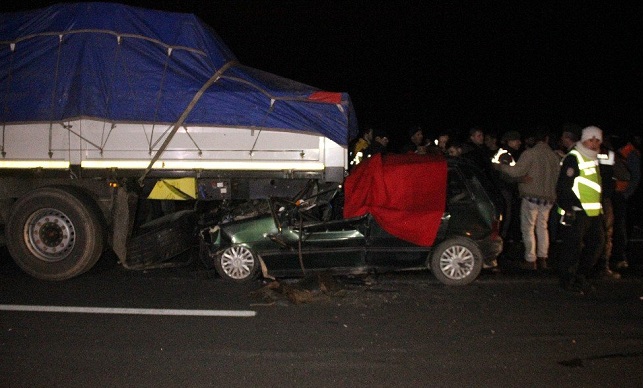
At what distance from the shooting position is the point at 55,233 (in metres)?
8.52

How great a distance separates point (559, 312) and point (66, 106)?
615 cm

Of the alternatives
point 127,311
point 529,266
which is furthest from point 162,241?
point 529,266

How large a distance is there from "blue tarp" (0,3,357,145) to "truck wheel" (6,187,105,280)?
1.02 m

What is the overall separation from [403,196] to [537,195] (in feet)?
7.18

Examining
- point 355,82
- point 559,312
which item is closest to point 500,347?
point 559,312

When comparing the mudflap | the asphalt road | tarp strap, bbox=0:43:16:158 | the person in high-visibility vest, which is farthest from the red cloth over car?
tarp strap, bbox=0:43:16:158

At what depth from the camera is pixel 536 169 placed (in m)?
9.20

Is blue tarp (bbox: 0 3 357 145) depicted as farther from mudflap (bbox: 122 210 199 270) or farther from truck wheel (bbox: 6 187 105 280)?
mudflap (bbox: 122 210 199 270)

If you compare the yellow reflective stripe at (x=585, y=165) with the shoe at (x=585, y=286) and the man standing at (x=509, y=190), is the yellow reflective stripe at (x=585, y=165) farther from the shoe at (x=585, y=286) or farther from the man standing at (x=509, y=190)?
the man standing at (x=509, y=190)

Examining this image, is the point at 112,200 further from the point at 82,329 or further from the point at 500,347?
the point at 500,347

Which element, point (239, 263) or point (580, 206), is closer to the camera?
point (580, 206)

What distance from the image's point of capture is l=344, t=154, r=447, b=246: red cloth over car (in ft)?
26.2

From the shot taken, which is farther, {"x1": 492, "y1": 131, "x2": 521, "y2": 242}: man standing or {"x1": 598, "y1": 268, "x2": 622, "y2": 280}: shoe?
{"x1": 492, "y1": 131, "x2": 521, "y2": 242}: man standing

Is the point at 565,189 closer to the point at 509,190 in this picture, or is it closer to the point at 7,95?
the point at 509,190
